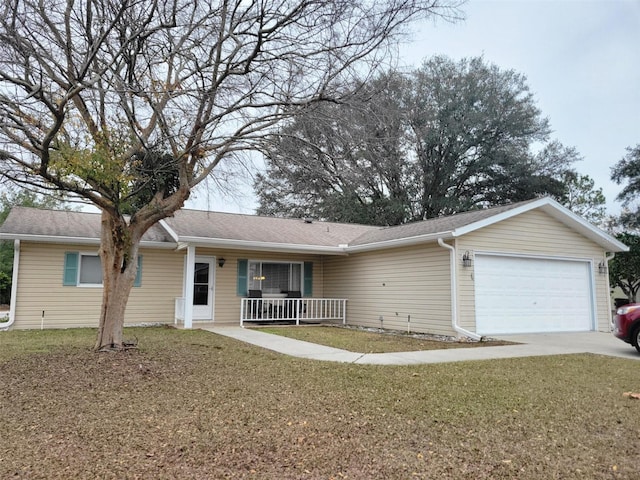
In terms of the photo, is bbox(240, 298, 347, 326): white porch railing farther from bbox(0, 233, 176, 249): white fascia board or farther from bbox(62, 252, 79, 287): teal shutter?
bbox(62, 252, 79, 287): teal shutter

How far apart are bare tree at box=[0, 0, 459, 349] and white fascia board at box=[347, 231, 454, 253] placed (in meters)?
4.71

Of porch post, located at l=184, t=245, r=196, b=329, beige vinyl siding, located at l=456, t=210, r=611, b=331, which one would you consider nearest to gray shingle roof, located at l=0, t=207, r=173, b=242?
porch post, located at l=184, t=245, r=196, b=329

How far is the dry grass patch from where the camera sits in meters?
9.04

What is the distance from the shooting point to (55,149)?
645cm

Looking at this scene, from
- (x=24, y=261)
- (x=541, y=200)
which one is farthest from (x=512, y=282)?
(x=24, y=261)

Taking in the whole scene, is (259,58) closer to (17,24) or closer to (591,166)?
(17,24)

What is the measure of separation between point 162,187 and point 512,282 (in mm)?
8631

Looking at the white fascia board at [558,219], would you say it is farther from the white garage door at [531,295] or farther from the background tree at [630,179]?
the background tree at [630,179]

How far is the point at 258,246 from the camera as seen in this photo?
13.2 meters

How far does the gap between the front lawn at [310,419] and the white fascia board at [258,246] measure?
543 centimetres

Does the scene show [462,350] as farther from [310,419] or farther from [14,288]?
[14,288]

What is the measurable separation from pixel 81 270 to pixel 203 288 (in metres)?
3.37

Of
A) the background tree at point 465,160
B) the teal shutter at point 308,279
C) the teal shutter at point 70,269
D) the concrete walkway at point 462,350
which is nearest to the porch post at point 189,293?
the concrete walkway at point 462,350

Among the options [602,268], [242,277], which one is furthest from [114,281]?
[602,268]
